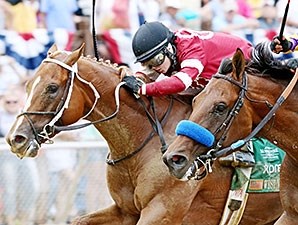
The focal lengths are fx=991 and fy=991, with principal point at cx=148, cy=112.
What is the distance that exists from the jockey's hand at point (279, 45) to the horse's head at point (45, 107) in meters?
1.45

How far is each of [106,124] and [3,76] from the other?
11.4 ft

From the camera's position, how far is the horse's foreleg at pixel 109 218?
7.29 meters

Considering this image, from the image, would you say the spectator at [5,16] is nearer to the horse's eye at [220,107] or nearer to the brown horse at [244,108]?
the brown horse at [244,108]

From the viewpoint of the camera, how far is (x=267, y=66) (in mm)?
6203

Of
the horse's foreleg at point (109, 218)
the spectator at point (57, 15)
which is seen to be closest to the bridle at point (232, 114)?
the horse's foreleg at point (109, 218)

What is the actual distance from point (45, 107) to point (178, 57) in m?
1.03

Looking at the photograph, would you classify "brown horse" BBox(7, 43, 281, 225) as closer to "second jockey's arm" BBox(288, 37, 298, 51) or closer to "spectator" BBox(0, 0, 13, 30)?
"second jockey's arm" BBox(288, 37, 298, 51)

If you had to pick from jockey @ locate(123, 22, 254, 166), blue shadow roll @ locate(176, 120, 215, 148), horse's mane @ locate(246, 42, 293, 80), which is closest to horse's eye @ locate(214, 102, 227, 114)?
blue shadow roll @ locate(176, 120, 215, 148)

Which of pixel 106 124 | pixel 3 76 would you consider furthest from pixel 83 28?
pixel 106 124

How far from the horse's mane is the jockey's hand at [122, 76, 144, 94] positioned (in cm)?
112

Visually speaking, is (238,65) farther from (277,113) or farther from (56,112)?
(56,112)

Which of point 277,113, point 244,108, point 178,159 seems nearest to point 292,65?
point 277,113

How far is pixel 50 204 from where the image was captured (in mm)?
9695

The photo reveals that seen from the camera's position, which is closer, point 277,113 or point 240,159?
point 277,113
